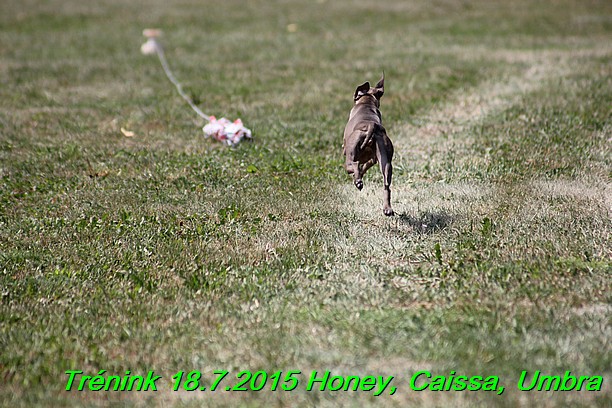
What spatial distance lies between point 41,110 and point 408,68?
17.8 ft

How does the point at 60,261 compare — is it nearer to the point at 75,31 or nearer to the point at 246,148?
the point at 246,148

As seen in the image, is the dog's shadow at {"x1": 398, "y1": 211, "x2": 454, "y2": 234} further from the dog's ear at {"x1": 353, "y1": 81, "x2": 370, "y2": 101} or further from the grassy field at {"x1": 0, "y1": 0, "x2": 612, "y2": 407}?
the dog's ear at {"x1": 353, "y1": 81, "x2": 370, "y2": 101}

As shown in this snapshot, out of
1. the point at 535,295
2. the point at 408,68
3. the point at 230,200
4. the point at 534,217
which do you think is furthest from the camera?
the point at 408,68

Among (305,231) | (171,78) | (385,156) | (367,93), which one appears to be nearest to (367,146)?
(385,156)

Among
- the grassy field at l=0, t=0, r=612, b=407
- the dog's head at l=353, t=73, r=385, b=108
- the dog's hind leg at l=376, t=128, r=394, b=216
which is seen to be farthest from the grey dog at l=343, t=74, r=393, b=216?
the grassy field at l=0, t=0, r=612, b=407

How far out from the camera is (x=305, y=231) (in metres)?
5.32

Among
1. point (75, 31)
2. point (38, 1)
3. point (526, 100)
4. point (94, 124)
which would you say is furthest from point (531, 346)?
point (38, 1)

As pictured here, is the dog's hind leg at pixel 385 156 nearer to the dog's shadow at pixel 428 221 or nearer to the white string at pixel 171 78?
the dog's shadow at pixel 428 221

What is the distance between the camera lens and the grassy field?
379cm

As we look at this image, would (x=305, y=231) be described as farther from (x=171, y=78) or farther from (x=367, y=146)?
(x=171, y=78)

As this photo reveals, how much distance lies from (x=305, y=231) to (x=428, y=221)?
95 centimetres

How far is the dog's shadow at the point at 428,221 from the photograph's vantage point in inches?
206

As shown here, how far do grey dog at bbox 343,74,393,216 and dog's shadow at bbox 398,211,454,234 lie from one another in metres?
0.54

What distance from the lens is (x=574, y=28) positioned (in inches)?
540
